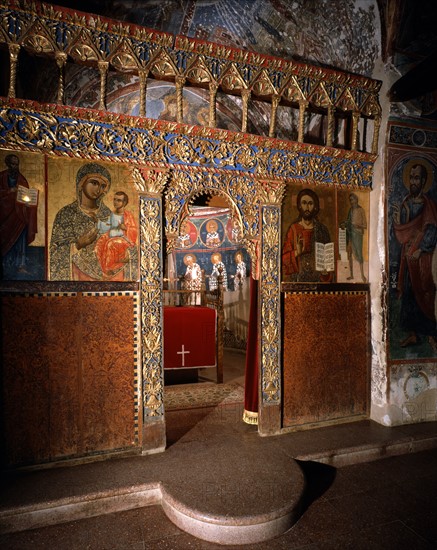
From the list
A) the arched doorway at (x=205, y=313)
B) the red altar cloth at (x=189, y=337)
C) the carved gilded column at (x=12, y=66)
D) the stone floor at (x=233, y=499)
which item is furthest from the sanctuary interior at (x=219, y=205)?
the red altar cloth at (x=189, y=337)

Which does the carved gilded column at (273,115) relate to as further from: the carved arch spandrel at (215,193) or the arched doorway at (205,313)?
the arched doorway at (205,313)

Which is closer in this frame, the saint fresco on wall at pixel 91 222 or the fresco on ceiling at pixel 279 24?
the saint fresco on wall at pixel 91 222

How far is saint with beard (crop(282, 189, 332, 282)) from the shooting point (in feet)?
14.2

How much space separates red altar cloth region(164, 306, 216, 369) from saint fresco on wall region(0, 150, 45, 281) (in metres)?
3.03

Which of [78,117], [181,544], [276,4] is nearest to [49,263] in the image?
[78,117]

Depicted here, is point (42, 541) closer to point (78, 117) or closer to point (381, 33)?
point (78, 117)

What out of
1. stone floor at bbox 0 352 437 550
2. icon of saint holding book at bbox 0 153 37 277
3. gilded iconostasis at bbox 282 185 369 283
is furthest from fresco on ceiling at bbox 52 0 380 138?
stone floor at bbox 0 352 437 550

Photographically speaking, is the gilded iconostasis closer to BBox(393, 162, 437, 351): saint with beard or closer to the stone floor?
BBox(393, 162, 437, 351): saint with beard

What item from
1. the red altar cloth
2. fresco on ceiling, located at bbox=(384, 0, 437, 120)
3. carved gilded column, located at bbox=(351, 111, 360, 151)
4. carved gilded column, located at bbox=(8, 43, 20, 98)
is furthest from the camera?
the red altar cloth

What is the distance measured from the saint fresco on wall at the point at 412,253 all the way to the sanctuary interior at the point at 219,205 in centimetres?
2

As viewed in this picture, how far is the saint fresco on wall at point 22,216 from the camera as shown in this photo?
3.29 meters

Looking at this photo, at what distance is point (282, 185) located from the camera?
421cm

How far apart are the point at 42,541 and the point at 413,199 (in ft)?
17.6

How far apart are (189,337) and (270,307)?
8.10 ft
